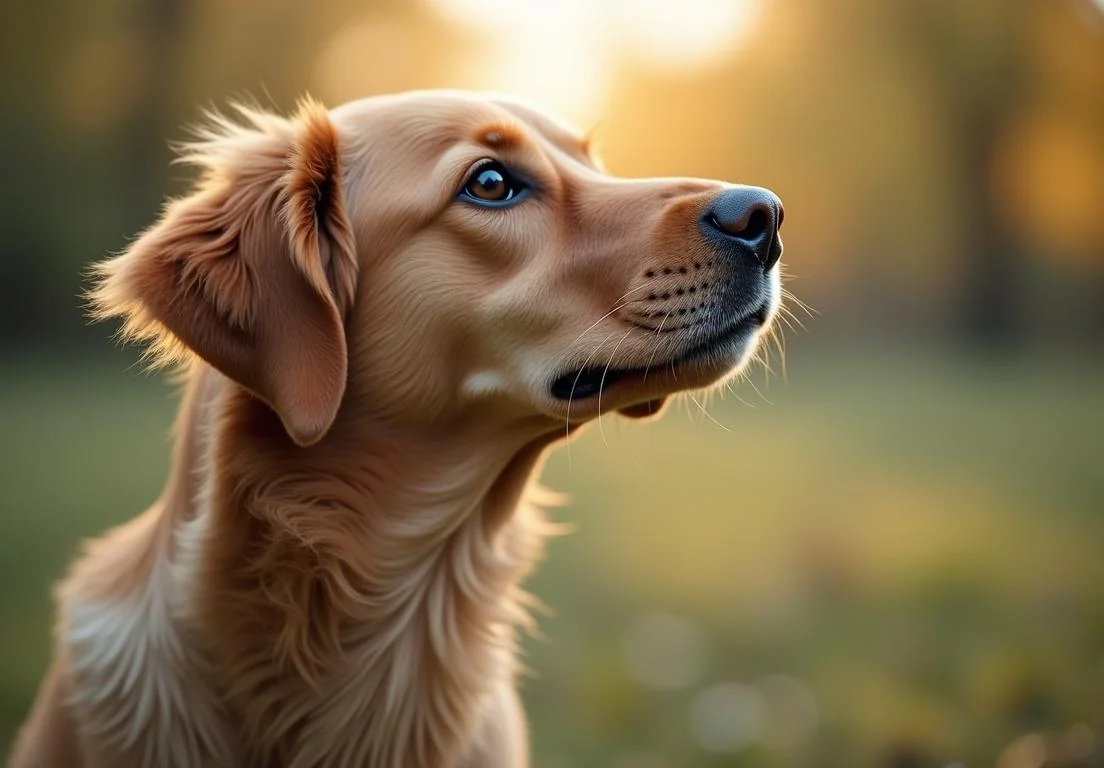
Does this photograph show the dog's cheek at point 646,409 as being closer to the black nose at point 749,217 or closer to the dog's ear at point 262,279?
the black nose at point 749,217

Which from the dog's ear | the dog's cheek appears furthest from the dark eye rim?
the dog's cheek

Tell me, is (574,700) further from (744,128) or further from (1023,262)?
(1023,262)

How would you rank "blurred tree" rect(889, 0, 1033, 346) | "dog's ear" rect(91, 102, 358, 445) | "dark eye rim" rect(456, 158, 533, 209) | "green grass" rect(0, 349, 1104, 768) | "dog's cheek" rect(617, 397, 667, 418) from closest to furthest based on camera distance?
"dog's ear" rect(91, 102, 358, 445)
"dark eye rim" rect(456, 158, 533, 209)
"dog's cheek" rect(617, 397, 667, 418)
"green grass" rect(0, 349, 1104, 768)
"blurred tree" rect(889, 0, 1033, 346)

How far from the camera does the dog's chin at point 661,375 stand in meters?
2.45

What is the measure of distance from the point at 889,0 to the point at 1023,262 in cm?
381

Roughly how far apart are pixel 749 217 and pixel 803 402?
10.1m

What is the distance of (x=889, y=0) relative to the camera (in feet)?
45.3

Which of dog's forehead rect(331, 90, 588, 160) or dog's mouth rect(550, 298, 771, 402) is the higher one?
dog's forehead rect(331, 90, 588, 160)

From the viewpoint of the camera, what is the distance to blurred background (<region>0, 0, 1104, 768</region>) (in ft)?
16.5

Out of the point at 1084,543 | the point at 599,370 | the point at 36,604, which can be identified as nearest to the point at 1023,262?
the point at 1084,543

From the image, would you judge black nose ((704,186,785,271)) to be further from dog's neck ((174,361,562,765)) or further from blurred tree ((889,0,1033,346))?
blurred tree ((889,0,1033,346))

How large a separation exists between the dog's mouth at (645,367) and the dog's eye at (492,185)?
471mm

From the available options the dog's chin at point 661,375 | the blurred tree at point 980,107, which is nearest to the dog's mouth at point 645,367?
the dog's chin at point 661,375

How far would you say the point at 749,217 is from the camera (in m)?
2.43
